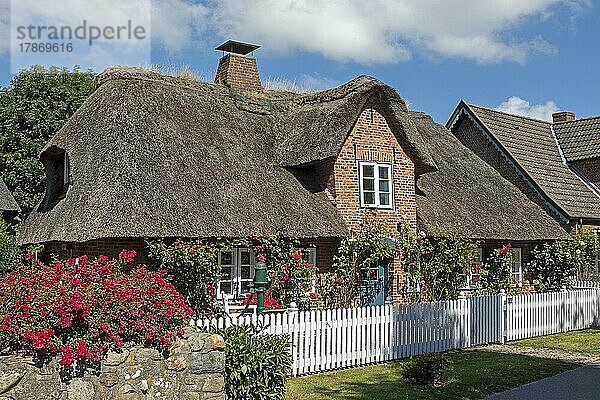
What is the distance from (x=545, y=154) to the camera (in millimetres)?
29766

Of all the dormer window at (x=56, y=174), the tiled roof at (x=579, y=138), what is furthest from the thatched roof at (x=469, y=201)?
the dormer window at (x=56, y=174)

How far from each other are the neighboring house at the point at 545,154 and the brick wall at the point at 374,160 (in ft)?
29.0

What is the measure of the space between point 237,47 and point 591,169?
16.4 m

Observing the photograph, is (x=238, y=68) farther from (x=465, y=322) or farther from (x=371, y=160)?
(x=465, y=322)

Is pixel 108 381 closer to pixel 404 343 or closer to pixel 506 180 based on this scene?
pixel 404 343

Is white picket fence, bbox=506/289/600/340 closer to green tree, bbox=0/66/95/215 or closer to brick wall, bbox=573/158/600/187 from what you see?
brick wall, bbox=573/158/600/187

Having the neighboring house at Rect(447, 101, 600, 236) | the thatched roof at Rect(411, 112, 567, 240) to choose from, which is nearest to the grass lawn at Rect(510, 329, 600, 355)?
the thatched roof at Rect(411, 112, 567, 240)

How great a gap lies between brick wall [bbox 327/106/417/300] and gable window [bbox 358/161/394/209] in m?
0.14

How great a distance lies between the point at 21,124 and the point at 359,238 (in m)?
21.0

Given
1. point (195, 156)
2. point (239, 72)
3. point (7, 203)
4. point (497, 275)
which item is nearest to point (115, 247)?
point (195, 156)

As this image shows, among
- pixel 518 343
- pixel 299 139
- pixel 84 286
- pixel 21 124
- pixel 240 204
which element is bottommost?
pixel 518 343

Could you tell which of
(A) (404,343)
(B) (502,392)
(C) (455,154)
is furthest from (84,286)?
(C) (455,154)

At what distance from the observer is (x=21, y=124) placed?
1267 inches

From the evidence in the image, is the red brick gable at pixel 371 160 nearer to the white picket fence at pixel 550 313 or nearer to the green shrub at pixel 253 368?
the white picket fence at pixel 550 313
